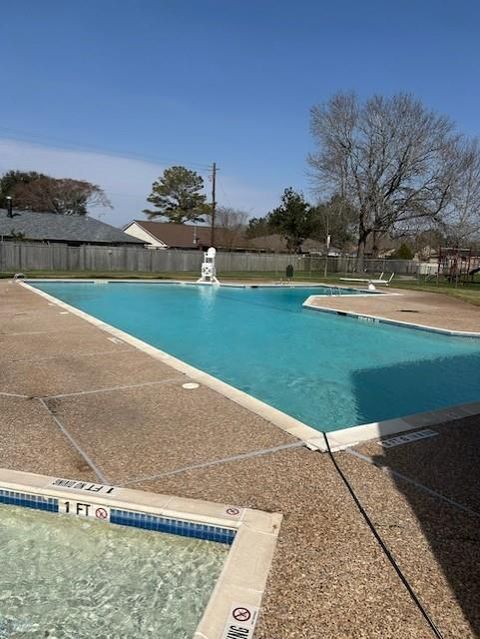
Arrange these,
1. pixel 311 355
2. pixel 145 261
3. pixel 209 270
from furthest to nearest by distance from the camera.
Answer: pixel 145 261 < pixel 209 270 < pixel 311 355

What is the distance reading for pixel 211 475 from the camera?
3.33 metres

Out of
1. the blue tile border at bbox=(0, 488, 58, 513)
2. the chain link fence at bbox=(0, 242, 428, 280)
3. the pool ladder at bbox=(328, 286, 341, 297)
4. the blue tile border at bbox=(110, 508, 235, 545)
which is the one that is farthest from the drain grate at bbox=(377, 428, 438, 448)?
the chain link fence at bbox=(0, 242, 428, 280)

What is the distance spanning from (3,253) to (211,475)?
86.9 ft

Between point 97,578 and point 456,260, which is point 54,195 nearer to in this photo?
point 456,260

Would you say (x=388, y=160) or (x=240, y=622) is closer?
(x=240, y=622)

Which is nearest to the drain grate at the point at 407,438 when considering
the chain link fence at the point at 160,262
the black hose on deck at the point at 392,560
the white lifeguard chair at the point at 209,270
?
the black hose on deck at the point at 392,560

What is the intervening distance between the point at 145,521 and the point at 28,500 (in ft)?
2.59

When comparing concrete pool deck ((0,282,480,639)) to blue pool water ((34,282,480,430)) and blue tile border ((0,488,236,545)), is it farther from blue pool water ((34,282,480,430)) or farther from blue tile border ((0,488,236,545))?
blue pool water ((34,282,480,430))

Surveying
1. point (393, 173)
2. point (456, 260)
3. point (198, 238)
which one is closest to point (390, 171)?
point (393, 173)

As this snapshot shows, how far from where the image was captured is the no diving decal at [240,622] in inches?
76.5

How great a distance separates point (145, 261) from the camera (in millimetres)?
31156

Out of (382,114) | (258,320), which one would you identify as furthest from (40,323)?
(382,114)

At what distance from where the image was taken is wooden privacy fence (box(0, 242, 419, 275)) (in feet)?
88.5

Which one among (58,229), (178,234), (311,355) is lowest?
(311,355)
